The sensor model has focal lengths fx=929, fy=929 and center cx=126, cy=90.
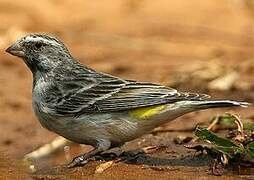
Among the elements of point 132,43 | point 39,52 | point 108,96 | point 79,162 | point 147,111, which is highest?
point 132,43

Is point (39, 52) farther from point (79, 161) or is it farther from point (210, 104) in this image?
point (210, 104)

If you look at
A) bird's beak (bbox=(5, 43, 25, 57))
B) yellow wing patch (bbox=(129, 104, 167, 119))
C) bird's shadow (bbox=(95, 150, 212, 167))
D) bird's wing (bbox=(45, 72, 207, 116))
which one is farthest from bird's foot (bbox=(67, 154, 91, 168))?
bird's beak (bbox=(5, 43, 25, 57))

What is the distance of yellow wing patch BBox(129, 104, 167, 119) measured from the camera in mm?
7932

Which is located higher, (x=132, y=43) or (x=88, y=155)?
(x=132, y=43)

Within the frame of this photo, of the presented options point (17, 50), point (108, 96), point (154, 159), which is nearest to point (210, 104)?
point (154, 159)

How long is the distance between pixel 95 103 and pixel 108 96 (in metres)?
0.13

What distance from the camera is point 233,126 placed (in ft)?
29.5

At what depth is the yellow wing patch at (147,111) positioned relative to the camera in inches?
312

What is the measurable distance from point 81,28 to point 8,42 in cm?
175

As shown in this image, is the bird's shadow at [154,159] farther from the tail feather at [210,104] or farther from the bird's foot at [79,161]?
the tail feather at [210,104]

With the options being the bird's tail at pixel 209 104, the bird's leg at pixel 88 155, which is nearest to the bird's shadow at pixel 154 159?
the bird's leg at pixel 88 155

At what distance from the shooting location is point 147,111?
798 centimetres

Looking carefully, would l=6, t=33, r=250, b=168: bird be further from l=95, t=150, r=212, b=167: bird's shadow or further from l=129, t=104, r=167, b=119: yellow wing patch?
l=95, t=150, r=212, b=167: bird's shadow

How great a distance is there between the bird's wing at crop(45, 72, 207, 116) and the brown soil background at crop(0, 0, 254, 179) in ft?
2.60
